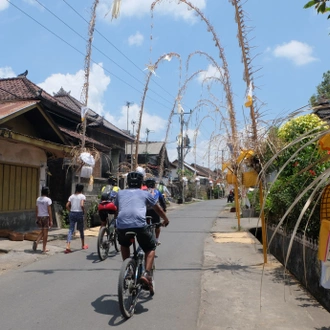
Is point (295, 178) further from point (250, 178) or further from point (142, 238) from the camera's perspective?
point (142, 238)

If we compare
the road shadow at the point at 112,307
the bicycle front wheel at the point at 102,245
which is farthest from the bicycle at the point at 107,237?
the road shadow at the point at 112,307

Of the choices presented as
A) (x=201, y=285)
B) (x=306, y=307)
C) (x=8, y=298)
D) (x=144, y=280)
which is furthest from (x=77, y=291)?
(x=306, y=307)

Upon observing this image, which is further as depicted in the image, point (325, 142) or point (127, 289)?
point (127, 289)

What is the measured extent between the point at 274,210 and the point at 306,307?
3.48m

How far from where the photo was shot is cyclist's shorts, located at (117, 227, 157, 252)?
539 cm

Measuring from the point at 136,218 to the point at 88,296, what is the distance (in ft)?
5.26

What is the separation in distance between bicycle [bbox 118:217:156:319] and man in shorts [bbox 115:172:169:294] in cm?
9

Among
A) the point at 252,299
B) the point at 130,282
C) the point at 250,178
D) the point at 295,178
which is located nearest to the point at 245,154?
the point at 250,178

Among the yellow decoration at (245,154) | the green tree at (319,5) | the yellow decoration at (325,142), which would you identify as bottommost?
the yellow decoration at (325,142)

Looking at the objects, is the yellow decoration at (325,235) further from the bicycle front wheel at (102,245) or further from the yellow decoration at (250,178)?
the bicycle front wheel at (102,245)

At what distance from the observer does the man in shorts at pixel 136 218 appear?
5363 mm

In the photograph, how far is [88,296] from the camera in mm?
6012

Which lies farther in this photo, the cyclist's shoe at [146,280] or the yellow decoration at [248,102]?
the yellow decoration at [248,102]

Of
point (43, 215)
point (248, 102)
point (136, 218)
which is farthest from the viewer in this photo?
point (43, 215)
